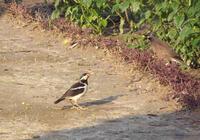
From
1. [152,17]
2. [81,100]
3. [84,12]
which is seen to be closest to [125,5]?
[152,17]

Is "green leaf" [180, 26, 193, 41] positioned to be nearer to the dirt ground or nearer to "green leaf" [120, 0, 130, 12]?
the dirt ground

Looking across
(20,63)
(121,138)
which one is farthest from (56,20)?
(121,138)

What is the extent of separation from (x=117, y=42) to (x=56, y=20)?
2.13 metres

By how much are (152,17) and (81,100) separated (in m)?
2.70

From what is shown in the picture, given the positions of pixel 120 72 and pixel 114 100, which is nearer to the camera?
pixel 114 100

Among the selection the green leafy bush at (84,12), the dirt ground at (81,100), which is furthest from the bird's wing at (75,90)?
the green leafy bush at (84,12)

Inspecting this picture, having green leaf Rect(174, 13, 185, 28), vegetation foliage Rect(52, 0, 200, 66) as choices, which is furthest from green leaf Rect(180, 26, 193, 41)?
green leaf Rect(174, 13, 185, 28)

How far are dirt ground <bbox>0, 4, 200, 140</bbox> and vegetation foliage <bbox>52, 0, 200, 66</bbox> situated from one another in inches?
30.1

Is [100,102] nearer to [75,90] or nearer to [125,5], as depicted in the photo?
[75,90]

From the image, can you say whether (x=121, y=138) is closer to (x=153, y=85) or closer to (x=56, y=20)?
(x=153, y=85)

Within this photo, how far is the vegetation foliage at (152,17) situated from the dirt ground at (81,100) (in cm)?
77

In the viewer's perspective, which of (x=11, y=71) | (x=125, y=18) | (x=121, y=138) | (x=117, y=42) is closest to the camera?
(x=121, y=138)

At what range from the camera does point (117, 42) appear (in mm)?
11977

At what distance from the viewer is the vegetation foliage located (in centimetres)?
958
